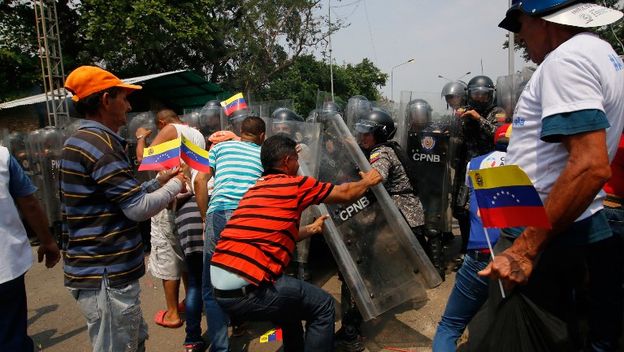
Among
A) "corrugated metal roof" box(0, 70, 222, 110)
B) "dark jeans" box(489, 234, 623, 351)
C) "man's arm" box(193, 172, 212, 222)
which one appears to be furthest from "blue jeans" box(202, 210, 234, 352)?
"corrugated metal roof" box(0, 70, 222, 110)

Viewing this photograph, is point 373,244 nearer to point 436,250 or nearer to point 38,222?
point 436,250

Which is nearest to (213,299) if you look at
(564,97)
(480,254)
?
(480,254)

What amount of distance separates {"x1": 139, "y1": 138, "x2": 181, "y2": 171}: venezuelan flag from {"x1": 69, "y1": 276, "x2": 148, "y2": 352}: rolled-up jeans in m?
0.66

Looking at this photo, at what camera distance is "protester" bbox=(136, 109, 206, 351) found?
3193 millimetres

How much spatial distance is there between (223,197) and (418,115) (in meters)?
2.71

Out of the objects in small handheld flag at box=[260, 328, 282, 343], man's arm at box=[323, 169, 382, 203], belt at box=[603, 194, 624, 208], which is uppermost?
man's arm at box=[323, 169, 382, 203]

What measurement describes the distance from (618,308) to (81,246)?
2660 millimetres

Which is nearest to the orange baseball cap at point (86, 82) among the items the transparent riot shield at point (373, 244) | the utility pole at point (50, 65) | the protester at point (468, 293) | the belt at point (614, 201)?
the transparent riot shield at point (373, 244)

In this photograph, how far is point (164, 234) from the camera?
3588 mm

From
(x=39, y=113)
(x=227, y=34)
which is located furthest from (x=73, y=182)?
(x=227, y=34)

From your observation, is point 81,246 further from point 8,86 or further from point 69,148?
point 8,86

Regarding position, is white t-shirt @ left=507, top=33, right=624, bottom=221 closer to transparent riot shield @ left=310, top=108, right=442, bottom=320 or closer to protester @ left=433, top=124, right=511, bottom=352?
protester @ left=433, top=124, right=511, bottom=352

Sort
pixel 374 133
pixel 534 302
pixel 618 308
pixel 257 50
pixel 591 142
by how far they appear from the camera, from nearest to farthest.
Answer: pixel 591 142 < pixel 534 302 < pixel 618 308 < pixel 374 133 < pixel 257 50

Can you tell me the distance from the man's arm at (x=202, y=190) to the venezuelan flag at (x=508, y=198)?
2.27 m
